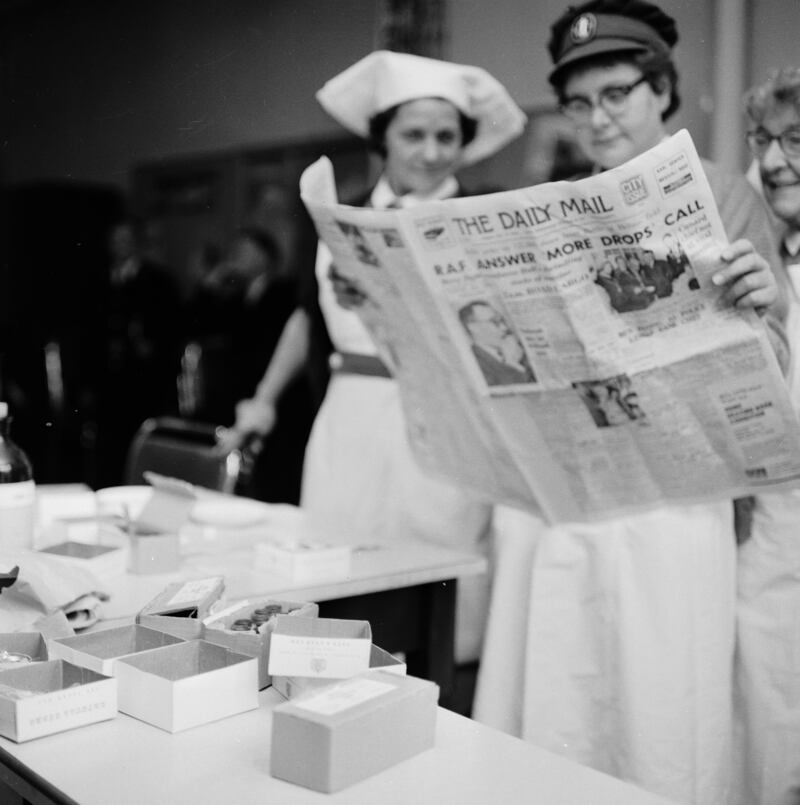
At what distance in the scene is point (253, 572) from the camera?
1577 mm

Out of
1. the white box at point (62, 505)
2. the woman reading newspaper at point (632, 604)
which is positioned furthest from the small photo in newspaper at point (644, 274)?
the white box at point (62, 505)

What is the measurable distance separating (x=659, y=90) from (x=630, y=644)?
88cm

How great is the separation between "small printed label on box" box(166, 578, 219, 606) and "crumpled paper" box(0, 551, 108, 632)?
0.40ft

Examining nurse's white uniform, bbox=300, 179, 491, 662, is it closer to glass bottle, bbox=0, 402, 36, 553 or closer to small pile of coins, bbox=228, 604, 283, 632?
glass bottle, bbox=0, 402, 36, 553

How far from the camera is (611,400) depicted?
1475 millimetres

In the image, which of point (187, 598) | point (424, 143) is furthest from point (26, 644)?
point (424, 143)

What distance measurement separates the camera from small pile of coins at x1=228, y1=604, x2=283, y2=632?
1154mm

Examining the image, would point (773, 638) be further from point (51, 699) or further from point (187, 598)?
point (51, 699)

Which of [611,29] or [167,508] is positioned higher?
[611,29]

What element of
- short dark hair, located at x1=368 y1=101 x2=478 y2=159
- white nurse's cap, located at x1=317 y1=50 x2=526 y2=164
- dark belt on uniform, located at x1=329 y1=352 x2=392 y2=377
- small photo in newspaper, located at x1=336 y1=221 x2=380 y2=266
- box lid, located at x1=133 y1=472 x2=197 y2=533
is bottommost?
box lid, located at x1=133 y1=472 x2=197 y2=533

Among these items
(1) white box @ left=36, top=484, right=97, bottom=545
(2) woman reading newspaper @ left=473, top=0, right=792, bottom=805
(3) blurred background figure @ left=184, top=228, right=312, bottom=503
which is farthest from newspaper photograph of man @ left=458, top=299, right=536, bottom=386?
(3) blurred background figure @ left=184, top=228, right=312, bottom=503

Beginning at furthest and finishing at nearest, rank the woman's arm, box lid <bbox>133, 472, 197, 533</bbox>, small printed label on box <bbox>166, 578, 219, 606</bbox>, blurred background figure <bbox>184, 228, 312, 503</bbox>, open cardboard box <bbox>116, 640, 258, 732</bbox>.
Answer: blurred background figure <bbox>184, 228, 312, 503</bbox> < the woman's arm < box lid <bbox>133, 472, 197, 533</bbox> < small printed label on box <bbox>166, 578, 219, 606</bbox> < open cardboard box <bbox>116, 640, 258, 732</bbox>

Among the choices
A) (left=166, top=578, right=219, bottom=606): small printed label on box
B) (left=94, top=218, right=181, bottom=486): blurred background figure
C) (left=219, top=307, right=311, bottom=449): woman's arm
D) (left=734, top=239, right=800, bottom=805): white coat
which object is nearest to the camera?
(left=166, top=578, right=219, bottom=606): small printed label on box

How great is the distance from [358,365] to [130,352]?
4020 mm
